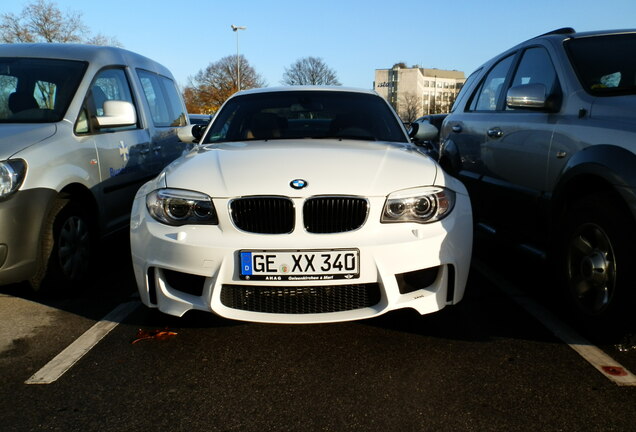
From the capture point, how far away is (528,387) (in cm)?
266

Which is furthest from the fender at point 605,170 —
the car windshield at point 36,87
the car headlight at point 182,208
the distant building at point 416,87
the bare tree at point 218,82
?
the distant building at point 416,87

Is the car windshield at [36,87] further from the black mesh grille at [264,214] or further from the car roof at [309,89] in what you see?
the black mesh grille at [264,214]

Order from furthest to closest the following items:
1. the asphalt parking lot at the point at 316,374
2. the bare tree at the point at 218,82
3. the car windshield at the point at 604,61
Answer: the bare tree at the point at 218,82, the car windshield at the point at 604,61, the asphalt parking lot at the point at 316,374

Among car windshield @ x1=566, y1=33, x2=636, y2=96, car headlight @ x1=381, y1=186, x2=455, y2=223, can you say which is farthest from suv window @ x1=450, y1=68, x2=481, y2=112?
car headlight @ x1=381, y1=186, x2=455, y2=223

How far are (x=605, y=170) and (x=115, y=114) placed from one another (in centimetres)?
354

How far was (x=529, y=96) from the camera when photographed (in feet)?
12.4

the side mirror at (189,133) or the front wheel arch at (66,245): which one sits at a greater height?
the side mirror at (189,133)

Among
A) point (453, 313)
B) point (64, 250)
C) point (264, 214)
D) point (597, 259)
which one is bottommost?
point (453, 313)

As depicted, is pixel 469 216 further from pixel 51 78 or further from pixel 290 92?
pixel 51 78

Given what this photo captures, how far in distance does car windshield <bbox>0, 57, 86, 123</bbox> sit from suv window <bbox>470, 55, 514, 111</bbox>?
342 centimetres

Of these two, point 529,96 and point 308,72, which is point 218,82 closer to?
point 308,72

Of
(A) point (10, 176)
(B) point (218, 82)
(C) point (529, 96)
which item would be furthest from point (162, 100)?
(B) point (218, 82)

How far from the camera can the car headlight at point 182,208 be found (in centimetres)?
299

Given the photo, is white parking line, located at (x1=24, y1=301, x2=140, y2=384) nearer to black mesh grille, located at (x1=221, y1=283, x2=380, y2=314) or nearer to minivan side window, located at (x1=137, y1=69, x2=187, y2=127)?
black mesh grille, located at (x1=221, y1=283, x2=380, y2=314)
